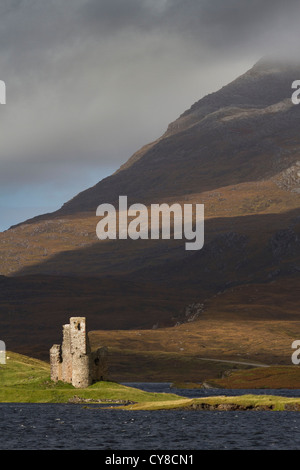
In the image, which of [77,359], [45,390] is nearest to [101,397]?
[77,359]

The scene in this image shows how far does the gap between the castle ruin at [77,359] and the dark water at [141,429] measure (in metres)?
4.66

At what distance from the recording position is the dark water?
86562 millimetres

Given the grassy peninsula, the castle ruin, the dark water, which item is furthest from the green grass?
the dark water

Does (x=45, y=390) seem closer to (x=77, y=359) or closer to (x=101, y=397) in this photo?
(x=77, y=359)

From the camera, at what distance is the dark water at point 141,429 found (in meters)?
86.6

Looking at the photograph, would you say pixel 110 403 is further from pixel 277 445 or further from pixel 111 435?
pixel 277 445

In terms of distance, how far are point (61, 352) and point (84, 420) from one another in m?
24.2

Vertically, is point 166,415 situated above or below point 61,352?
below

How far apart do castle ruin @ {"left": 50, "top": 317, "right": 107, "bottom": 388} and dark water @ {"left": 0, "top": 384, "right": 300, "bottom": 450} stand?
183 inches

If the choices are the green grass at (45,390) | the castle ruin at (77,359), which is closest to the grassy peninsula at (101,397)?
the green grass at (45,390)

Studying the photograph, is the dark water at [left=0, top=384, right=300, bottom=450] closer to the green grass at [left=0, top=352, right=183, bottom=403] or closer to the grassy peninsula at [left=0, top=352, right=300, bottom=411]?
the grassy peninsula at [left=0, top=352, right=300, bottom=411]

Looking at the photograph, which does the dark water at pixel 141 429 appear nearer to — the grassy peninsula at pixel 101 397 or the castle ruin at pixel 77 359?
the grassy peninsula at pixel 101 397
